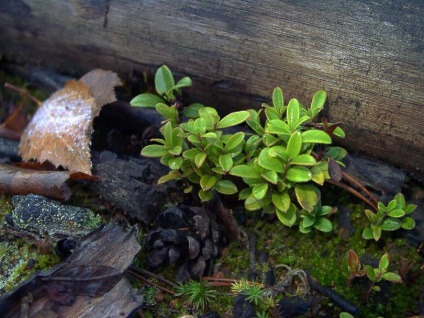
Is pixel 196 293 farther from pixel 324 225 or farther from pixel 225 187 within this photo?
pixel 324 225

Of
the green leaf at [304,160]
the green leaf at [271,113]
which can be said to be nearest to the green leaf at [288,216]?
the green leaf at [304,160]

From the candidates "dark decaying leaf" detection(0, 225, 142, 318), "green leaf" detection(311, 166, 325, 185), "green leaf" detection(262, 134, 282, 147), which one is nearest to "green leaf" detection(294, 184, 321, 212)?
"green leaf" detection(311, 166, 325, 185)

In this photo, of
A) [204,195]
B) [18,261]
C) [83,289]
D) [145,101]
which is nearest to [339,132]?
[204,195]

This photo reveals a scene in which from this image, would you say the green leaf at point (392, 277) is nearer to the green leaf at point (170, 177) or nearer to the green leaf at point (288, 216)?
the green leaf at point (288, 216)

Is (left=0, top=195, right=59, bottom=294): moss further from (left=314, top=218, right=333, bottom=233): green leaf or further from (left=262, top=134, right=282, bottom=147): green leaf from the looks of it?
(left=314, top=218, right=333, bottom=233): green leaf

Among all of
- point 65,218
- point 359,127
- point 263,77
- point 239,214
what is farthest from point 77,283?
point 359,127

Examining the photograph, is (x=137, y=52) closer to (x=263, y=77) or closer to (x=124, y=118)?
(x=124, y=118)
